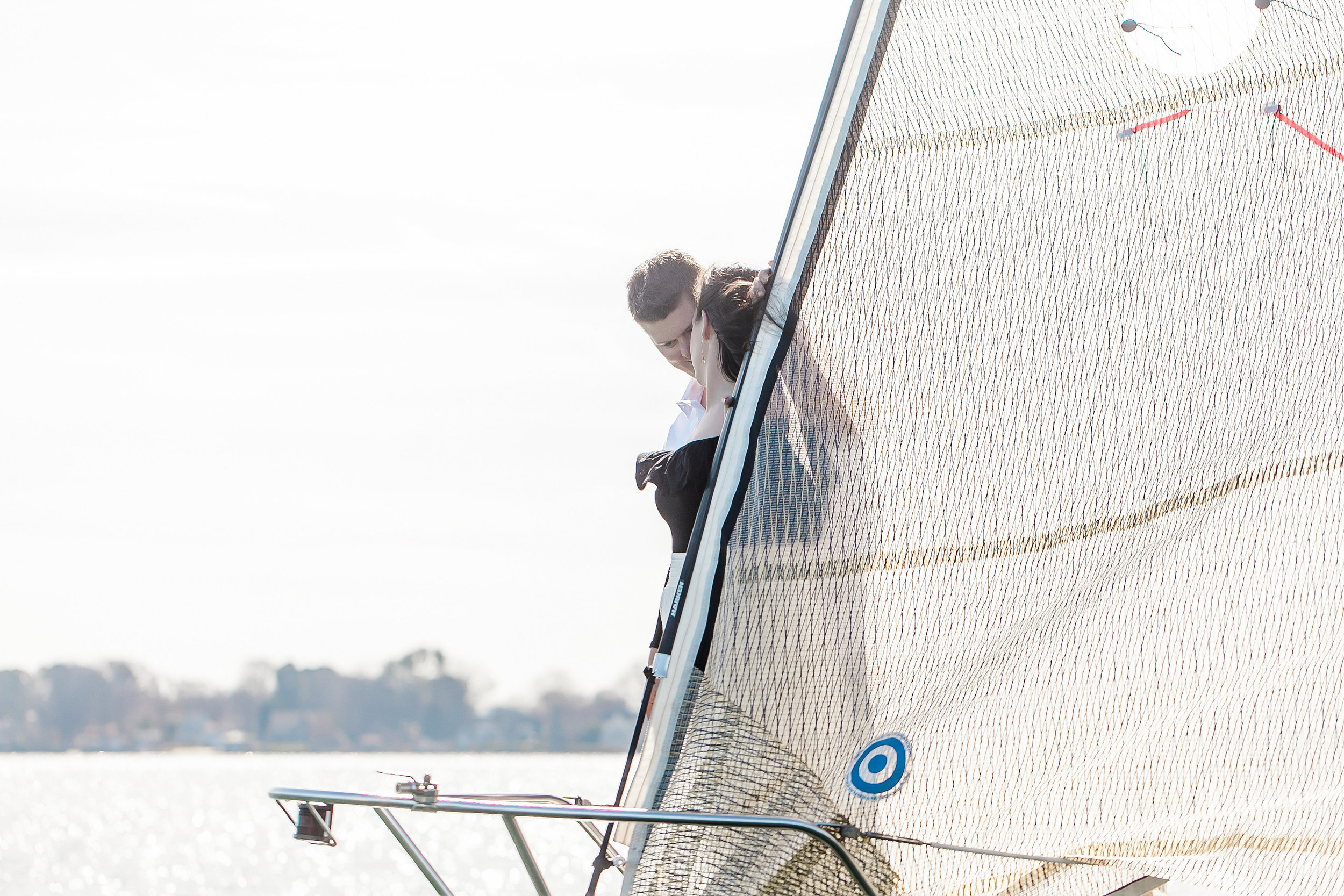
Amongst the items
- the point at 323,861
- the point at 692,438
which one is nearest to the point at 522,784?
the point at 323,861

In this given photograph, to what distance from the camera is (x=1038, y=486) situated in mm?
2635

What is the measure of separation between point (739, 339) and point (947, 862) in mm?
1145

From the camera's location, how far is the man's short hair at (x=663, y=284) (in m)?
3.48

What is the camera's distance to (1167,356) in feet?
8.73

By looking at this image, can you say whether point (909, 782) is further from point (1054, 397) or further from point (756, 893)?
point (1054, 397)

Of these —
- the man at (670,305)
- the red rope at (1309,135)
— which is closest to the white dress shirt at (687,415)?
the man at (670,305)

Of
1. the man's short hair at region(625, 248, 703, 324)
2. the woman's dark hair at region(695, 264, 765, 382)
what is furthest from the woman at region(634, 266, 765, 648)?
the man's short hair at region(625, 248, 703, 324)

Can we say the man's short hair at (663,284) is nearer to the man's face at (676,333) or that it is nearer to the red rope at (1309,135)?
the man's face at (676,333)

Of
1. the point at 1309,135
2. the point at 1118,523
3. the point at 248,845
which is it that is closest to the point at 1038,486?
the point at 1118,523

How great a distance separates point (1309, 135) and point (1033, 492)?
0.88m

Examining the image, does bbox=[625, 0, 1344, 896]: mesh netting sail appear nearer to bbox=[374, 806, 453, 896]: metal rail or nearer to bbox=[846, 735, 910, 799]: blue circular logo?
bbox=[846, 735, 910, 799]: blue circular logo

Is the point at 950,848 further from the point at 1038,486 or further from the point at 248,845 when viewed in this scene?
the point at 248,845

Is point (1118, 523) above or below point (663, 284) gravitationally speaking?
below

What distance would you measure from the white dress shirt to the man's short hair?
0.74 ft
